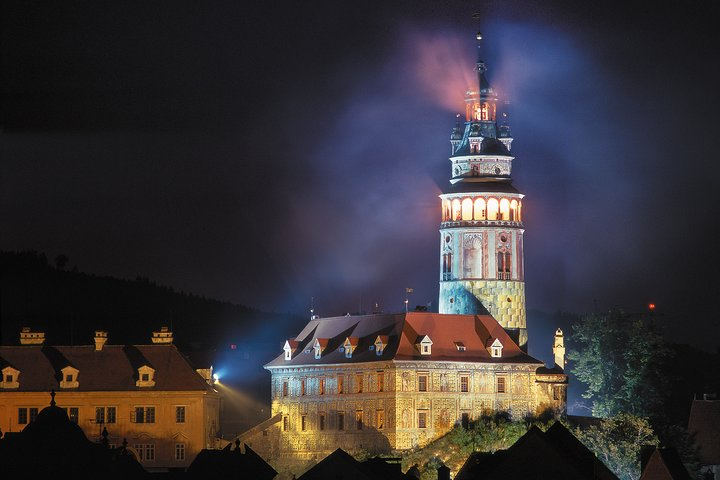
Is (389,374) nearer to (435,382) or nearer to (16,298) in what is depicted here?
(435,382)

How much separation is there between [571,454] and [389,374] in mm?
28690

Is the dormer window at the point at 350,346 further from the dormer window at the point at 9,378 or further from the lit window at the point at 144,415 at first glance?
the dormer window at the point at 9,378

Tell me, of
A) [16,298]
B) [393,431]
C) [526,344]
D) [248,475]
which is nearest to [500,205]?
[526,344]

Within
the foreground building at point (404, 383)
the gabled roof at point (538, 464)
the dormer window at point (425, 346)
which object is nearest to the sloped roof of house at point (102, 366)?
the foreground building at point (404, 383)

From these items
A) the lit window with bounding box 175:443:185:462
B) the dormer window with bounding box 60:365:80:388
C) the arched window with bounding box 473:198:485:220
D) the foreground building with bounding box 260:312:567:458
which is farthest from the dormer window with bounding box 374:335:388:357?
the dormer window with bounding box 60:365:80:388

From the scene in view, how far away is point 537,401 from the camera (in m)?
164

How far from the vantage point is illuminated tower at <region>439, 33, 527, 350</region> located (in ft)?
566

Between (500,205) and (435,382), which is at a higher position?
(500,205)

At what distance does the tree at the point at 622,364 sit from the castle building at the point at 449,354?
3.27 meters

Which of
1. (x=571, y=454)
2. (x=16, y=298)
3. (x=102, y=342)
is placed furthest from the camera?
(x=16, y=298)

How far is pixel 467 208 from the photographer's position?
568 feet

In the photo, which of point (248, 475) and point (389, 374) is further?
point (389, 374)

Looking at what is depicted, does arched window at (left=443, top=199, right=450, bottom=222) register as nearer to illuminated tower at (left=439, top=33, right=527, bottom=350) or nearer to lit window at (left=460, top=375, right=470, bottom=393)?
illuminated tower at (left=439, top=33, right=527, bottom=350)

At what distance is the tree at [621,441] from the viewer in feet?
481
